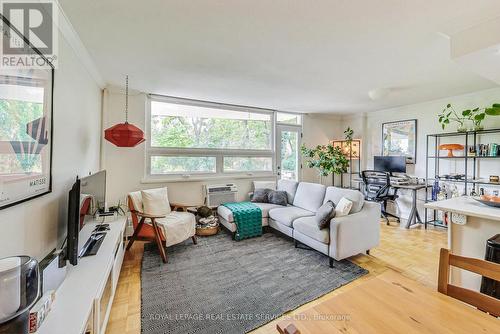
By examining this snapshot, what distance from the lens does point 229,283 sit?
2.21 m

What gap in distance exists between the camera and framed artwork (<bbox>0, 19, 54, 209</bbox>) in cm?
100

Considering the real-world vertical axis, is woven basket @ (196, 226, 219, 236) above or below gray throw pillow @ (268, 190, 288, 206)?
below

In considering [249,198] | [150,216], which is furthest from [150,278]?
[249,198]

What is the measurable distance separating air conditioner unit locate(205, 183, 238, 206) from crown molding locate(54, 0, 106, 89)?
7.67 ft

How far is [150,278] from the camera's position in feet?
7.50

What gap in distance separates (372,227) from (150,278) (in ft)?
8.73

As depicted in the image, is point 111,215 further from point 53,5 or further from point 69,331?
point 53,5

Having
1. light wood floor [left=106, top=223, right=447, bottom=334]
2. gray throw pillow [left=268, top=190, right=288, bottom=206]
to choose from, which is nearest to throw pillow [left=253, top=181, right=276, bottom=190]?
gray throw pillow [left=268, top=190, right=288, bottom=206]

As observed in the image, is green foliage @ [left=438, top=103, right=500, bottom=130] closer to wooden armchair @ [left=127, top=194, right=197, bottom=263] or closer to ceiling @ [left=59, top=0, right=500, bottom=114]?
ceiling @ [left=59, top=0, right=500, bottom=114]

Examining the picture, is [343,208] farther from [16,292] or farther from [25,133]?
[25,133]

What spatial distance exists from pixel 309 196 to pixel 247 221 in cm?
106

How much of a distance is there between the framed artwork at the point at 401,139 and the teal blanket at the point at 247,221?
336 cm

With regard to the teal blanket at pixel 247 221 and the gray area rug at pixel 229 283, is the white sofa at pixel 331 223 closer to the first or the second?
the teal blanket at pixel 247 221

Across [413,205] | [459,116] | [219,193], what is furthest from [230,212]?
[459,116]
